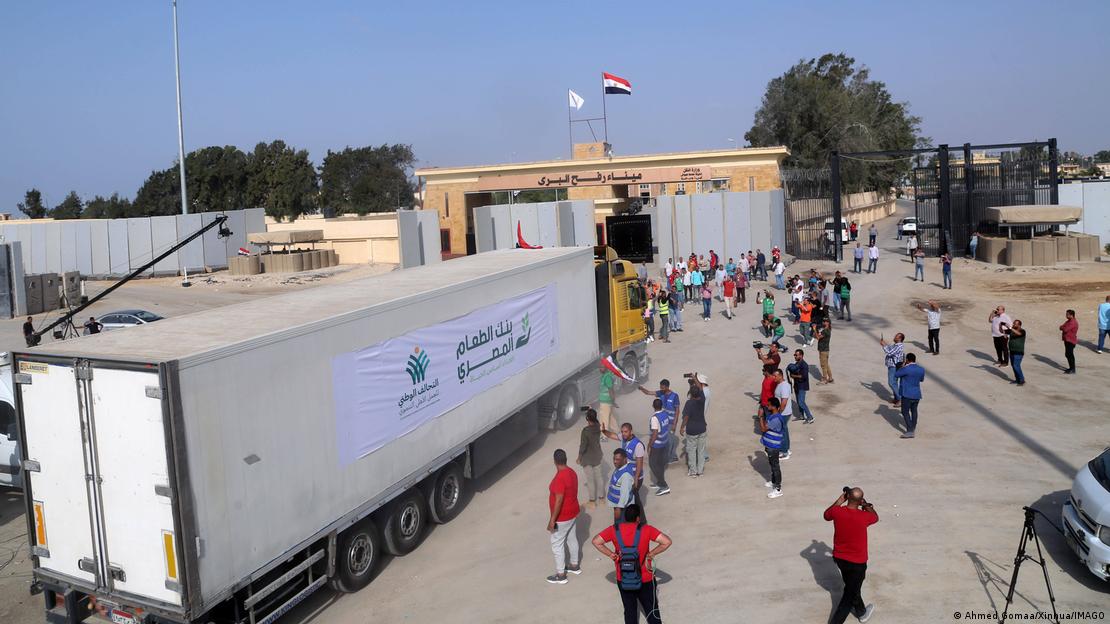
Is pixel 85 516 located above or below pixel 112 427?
below

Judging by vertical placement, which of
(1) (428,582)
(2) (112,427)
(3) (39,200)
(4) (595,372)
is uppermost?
(3) (39,200)

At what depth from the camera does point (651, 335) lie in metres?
23.2

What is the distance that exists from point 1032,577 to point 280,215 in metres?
71.7

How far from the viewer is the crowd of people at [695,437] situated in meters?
7.36

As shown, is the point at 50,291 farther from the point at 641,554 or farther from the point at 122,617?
the point at 641,554

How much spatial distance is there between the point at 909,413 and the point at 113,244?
44614 mm

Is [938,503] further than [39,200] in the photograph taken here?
No

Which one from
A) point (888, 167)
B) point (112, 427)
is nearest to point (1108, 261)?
point (112, 427)

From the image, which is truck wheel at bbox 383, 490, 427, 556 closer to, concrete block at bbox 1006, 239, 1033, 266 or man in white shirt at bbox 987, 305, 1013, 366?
man in white shirt at bbox 987, 305, 1013, 366

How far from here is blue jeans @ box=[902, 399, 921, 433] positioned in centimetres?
1366

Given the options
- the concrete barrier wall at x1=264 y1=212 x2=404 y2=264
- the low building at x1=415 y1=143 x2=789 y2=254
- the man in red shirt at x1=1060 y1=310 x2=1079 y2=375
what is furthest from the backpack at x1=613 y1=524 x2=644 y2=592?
the concrete barrier wall at x1=264 y1=212 x2=404 y2=264

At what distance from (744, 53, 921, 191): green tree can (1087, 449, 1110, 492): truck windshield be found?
2340 inches

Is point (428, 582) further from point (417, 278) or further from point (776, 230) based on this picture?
point (776, 230)

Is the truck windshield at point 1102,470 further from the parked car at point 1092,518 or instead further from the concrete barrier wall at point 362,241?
the concrete barrier wall at point 362,241
